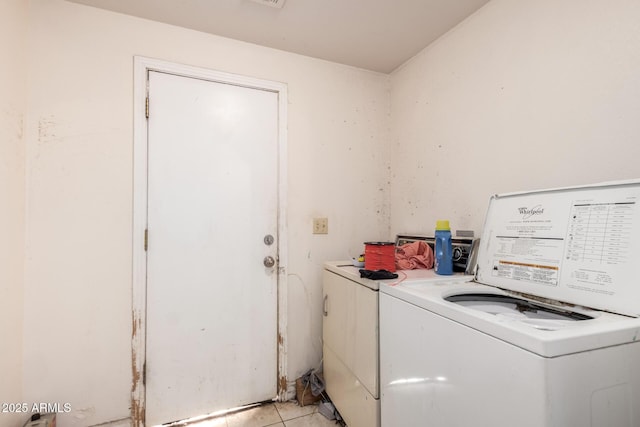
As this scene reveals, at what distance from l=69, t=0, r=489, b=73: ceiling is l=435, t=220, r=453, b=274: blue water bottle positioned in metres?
1.16

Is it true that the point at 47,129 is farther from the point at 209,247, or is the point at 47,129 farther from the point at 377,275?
the point at 377,275

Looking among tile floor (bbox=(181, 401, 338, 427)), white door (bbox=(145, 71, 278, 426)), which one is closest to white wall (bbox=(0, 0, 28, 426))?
white door (bbox=(145, 71, 278, 426))

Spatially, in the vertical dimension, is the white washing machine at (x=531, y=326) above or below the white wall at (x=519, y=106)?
below

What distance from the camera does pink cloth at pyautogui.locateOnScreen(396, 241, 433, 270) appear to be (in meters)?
1.54

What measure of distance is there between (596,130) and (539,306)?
2.27 feet

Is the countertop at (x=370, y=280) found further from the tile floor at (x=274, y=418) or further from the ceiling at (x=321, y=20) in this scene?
the ceiling at (x=321, y=20)

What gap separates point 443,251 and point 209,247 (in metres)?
1.31

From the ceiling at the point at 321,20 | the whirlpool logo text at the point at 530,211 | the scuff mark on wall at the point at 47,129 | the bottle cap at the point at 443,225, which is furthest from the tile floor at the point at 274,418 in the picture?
the ceiling at the point at 321,20

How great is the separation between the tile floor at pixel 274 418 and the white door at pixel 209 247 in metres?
0.07

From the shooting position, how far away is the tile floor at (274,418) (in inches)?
63.7

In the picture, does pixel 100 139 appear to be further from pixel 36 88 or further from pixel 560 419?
pixel 560 419

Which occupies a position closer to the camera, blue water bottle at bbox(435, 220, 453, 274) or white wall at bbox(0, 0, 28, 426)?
white wall at bbox(0, 0, 28, 426)

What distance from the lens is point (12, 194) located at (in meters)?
1.28

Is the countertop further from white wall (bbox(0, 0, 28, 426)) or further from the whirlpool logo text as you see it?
white wall (bbox(0, 0, 28, 426))
